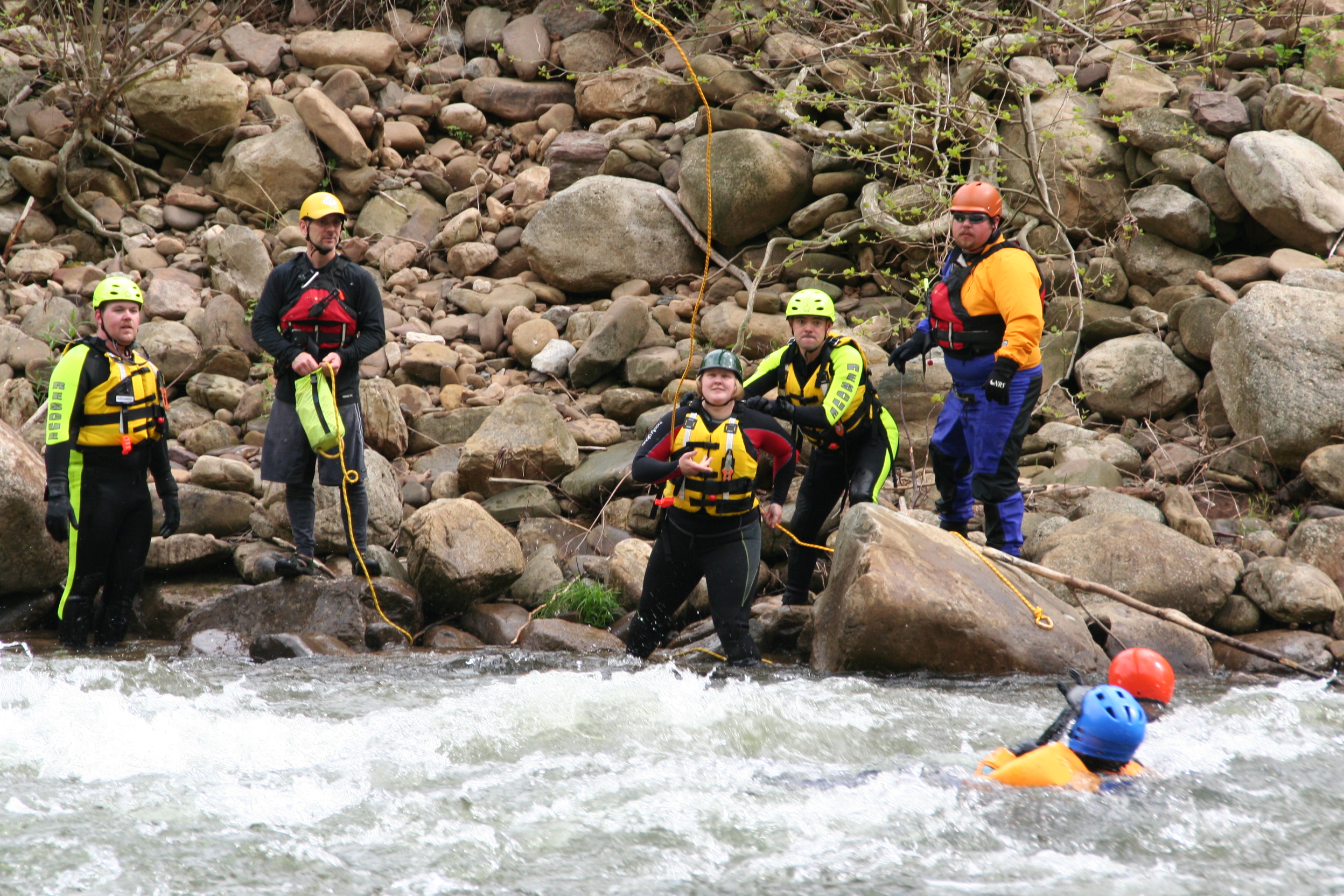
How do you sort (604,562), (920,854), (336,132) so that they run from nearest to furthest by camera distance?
(920,854) → (604,562) → (336,132)

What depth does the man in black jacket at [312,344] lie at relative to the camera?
611 cm

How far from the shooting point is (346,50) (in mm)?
12477

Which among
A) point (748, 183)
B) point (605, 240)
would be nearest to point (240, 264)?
point (605, 240)

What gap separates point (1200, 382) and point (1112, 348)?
69cm

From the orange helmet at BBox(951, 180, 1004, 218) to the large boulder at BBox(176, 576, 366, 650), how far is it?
4016 mm

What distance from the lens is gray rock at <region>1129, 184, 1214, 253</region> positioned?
30.5 feet

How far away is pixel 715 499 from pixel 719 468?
0.50 feet

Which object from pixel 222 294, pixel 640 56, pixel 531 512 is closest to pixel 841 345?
pixel 531 512

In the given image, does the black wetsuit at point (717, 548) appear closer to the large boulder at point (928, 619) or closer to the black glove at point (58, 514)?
the large boulder at point (928, 619)

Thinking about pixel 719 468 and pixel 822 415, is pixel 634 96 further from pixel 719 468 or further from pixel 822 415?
pixel 719 468

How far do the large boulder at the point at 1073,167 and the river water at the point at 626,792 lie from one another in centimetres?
553

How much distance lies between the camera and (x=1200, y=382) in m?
8.50

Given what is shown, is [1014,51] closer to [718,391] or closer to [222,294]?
[718,391]

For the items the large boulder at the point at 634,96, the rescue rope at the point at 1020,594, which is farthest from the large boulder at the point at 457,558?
the large boulder at the point at 634,96
